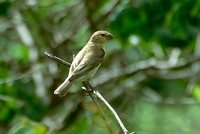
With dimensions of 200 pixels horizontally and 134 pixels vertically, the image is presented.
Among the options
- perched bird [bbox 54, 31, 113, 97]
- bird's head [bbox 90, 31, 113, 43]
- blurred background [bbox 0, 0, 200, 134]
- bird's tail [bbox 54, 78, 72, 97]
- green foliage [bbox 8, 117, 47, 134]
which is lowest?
green foliage [bbox 8, 117, 47, 134]

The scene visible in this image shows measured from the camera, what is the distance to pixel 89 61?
13.2 feet

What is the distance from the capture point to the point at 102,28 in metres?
5.76

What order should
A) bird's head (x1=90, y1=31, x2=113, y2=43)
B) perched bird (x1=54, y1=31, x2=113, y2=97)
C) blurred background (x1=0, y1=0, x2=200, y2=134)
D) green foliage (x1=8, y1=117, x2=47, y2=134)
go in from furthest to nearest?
1. blurred background (x1=0, y1=0, x2=200, y2=134)
2. bird's head (x1=90, y1=31, x2=113, y2=43)
3. perched bird (x1=54, y1=31, x2=113, y2=97)
4. green foliage (x1=8, y1=117, x2=47, y2=134)

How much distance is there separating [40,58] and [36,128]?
8.01 feet

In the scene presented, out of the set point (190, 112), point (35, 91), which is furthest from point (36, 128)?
point (190, 112)

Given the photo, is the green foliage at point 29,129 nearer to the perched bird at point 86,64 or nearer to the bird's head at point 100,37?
the perched bird at point 86,64

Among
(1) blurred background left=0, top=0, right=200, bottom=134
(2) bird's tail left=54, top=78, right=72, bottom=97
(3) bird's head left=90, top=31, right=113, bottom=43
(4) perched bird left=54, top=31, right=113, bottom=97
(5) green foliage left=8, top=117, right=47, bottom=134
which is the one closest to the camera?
(5) green foliage left=8, top=117, right=47, bottom=134

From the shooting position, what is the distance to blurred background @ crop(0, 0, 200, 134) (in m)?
4.92

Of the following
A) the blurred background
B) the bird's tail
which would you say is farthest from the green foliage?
the blurred background

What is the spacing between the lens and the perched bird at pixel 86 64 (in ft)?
12.6

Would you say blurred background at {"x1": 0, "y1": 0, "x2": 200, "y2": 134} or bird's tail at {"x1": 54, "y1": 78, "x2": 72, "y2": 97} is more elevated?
blurred background at {"x1": 0, "y1": 0, "x2": 200, "y2": 134}

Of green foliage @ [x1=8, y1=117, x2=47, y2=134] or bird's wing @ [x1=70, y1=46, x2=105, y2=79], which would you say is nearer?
green foliage @ [x1=8, y1=117, x2=47, y2=134]

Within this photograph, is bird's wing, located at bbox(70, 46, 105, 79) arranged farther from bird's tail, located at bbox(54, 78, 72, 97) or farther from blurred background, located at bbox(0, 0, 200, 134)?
blurred background, located at bbox(0, 0, 200, 134)

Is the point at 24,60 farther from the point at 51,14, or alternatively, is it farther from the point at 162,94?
the point at 162,94
